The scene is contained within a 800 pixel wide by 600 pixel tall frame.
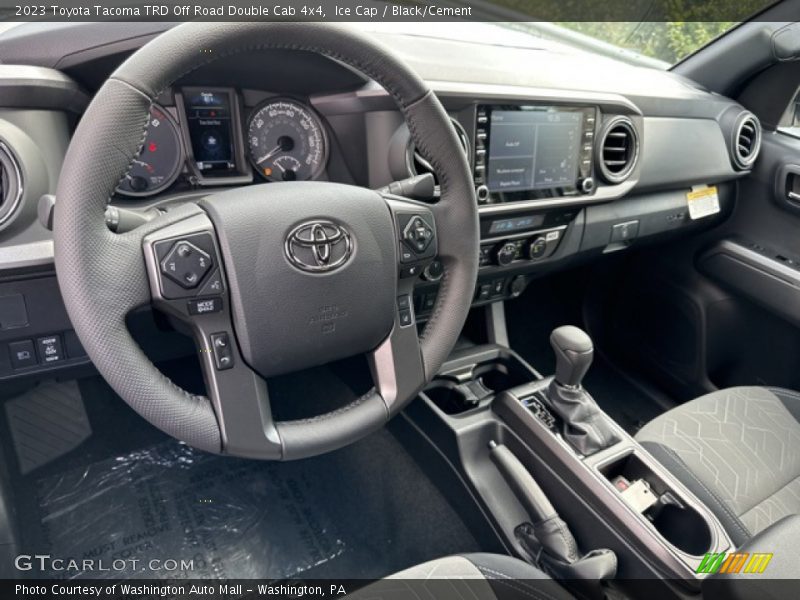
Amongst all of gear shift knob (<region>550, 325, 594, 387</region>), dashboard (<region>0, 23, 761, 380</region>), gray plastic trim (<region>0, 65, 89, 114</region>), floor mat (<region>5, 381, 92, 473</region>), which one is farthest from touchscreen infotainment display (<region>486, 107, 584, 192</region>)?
floor mat (<region>5, 381, 92, 473</region>)

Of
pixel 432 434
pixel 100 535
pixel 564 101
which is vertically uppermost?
pixel 564 101

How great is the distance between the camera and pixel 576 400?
1.37 meters

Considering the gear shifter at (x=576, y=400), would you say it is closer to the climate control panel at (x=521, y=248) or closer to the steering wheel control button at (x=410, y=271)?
the climate control panel at (x=521, y=248)

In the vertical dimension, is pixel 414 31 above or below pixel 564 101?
above

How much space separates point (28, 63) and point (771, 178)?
2.01m

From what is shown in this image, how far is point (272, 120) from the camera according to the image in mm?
1179

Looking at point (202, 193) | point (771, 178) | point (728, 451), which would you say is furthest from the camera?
point (771, 178)

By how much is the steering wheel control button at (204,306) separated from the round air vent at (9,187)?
1.11 ft

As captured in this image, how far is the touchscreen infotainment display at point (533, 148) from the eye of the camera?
1.39 meters

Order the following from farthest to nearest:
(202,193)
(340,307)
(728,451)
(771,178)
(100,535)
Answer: (771,178), (100,535), (728,451), (202,193), (340,307)

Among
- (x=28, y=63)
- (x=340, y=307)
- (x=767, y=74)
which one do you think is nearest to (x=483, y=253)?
(x=340, y=307)

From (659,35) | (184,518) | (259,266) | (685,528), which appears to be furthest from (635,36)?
(184,518)

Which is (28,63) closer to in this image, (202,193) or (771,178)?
(202,193)

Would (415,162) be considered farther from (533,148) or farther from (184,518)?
(184,518)
